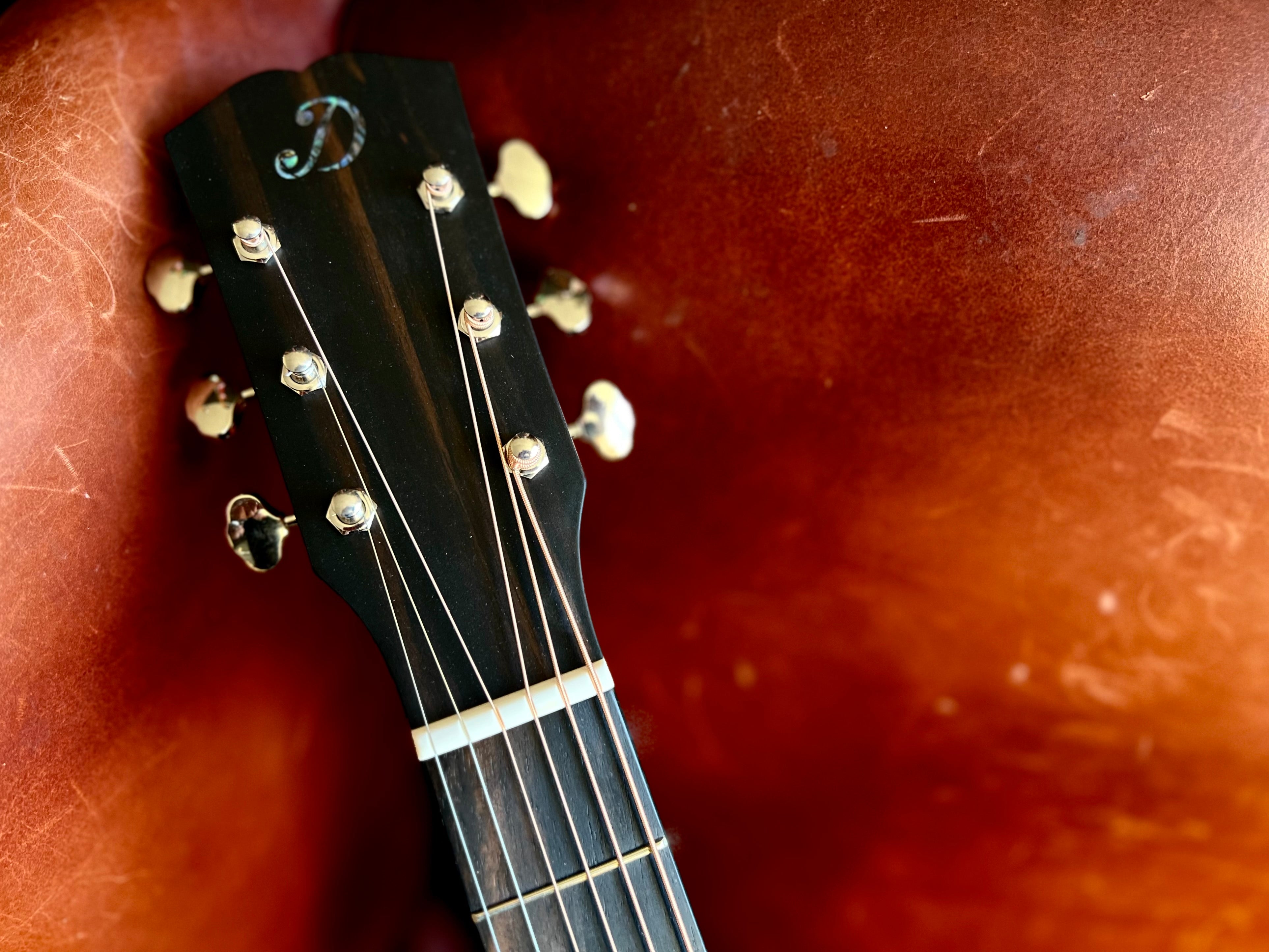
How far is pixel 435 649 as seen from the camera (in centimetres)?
48

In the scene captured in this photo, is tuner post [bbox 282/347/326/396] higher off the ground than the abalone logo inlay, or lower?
lower

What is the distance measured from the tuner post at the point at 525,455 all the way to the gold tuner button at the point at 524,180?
16 centimetres

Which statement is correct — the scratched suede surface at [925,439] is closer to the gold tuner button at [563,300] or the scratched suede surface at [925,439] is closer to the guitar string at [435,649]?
the gold tuner button at [563,300]

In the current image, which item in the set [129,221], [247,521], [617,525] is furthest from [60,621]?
[617,525]

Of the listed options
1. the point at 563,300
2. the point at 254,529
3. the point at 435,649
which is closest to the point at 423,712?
Answer: the point at 435,649

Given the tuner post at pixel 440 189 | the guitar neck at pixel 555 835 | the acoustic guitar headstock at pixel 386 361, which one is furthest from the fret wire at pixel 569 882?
the tuner post at pixel 440 189

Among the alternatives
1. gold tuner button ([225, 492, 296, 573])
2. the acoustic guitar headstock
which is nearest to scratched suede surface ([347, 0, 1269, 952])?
the acoustic guitar headstock

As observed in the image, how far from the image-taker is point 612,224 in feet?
1.94

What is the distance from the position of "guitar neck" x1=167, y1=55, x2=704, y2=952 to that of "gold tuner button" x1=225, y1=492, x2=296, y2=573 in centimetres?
3

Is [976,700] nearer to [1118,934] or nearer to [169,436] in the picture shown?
[1118,934]

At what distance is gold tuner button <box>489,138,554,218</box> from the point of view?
564mm

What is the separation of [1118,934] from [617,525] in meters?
0.44

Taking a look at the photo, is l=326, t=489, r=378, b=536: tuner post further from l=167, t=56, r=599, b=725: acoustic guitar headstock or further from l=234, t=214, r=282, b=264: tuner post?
l=234, t=214, r=282, b=264: tuner post

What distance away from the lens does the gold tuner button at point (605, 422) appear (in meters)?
0.52
